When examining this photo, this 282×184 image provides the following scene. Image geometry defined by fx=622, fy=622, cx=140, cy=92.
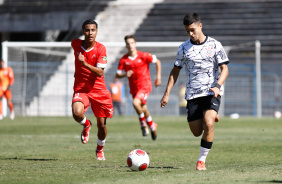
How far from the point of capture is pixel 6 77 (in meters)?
25.1

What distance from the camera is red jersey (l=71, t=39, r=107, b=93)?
972 cm

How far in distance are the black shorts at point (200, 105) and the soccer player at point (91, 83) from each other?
1735 millimetres

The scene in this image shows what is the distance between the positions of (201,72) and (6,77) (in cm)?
1780

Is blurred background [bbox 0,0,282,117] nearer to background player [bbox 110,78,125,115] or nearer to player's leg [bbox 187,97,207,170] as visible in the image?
background player [bbox 110,78,125,115]

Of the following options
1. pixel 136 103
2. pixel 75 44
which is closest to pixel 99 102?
pixel 75 44

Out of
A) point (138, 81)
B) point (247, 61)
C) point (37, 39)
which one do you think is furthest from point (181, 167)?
point (37, 39)

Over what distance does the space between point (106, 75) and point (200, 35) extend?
2198cm

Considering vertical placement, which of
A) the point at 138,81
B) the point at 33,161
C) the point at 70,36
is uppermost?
the point at 70,36

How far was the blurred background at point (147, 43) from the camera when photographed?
2848 centimetres

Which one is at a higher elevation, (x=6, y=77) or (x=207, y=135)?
(x=6, y=77)

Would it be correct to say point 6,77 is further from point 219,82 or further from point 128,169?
point 219,82

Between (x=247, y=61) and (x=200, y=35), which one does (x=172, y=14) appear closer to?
(x=247, y=61)

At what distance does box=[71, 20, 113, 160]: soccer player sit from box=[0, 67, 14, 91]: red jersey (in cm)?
1548

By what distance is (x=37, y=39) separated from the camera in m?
40.2
